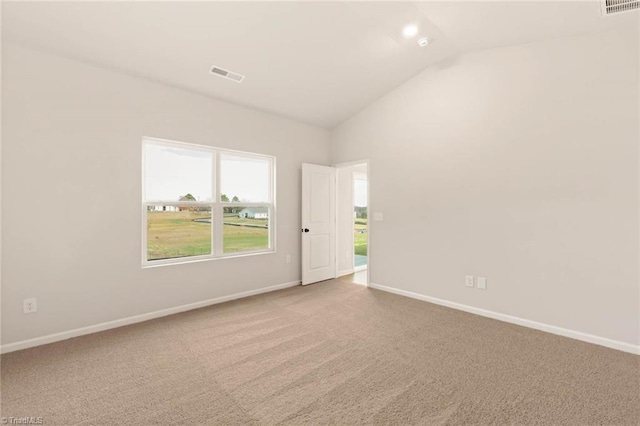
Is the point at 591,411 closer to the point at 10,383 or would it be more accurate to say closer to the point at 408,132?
the point at 408,132

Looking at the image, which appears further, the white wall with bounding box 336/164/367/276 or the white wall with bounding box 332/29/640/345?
the white wall with bounding box 336/164/367/276

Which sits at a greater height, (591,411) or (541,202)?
(541,202)

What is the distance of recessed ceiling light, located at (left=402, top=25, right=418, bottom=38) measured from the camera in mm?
3094

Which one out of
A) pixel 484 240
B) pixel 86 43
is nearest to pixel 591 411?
pixel 484 240

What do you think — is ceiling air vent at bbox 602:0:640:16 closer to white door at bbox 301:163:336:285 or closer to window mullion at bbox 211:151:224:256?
white door at bbox 301:163:336:285

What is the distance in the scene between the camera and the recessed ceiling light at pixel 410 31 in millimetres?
3094

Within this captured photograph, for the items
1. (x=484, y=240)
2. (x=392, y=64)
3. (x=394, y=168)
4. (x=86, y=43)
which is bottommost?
(x=484, y=240)

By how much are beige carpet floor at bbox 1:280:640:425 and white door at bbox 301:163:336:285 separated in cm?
167

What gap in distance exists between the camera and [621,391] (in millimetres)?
2029

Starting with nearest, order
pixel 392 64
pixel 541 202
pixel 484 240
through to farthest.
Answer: pixel 541 202 < pixel 484 240 < pixel 392 64

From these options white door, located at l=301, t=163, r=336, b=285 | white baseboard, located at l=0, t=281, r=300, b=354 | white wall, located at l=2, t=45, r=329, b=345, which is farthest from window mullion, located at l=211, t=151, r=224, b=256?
white door, located at l=301, t=163, r=336, b=285

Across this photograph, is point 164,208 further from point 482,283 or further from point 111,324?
point 482,283

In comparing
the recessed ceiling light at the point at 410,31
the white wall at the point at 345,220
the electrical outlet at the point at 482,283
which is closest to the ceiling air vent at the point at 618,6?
the recessed ceiling light at the point at 410,31

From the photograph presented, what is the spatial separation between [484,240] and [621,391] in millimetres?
1727
